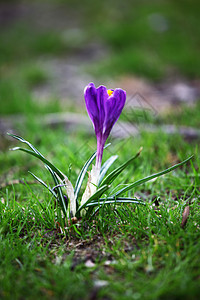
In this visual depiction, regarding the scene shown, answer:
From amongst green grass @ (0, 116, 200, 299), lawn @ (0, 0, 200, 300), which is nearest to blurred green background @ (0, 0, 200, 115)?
lawn @ (0, 0, 200, 300)

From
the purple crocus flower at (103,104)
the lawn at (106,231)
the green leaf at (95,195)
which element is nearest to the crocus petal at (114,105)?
the purple crocus flower at (103,104)

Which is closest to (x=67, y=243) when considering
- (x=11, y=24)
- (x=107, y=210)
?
(x=107, y=210)

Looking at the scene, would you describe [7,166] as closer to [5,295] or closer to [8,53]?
[5,295]

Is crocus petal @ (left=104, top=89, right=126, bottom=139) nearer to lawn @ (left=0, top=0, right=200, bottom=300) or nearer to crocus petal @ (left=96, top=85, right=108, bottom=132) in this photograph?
crocus petal @ (left=96, top=85, right=108, bottom=132)

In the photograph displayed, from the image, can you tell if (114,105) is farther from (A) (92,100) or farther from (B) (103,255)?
(B) (103,255)

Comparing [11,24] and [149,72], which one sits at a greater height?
[11,24]

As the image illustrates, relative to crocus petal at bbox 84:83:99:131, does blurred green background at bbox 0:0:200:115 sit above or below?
above

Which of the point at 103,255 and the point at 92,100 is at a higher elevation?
the point at 92,100

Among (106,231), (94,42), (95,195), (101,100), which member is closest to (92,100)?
(101,100)
